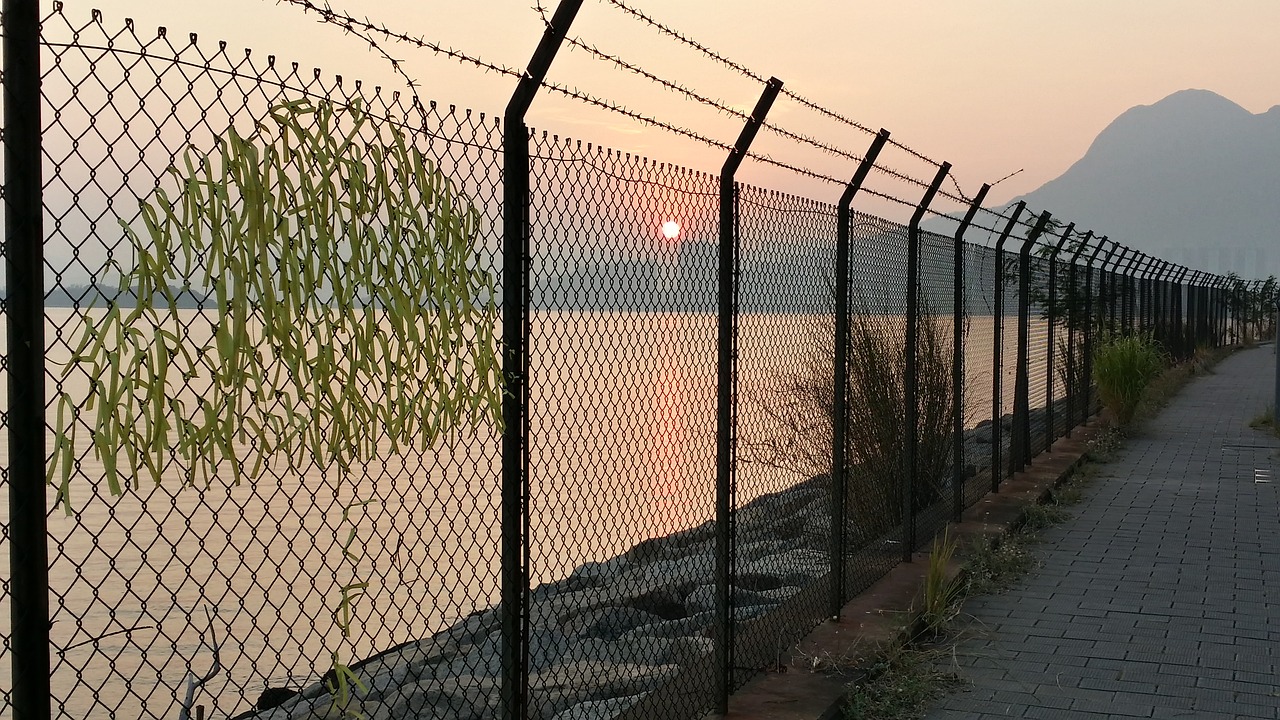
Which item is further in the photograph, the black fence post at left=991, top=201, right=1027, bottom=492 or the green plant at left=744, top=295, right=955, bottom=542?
the black fence post at left=991, top=201, right=1027, bottom=492

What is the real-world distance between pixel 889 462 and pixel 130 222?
6.37 m

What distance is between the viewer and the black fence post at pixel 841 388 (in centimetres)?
612

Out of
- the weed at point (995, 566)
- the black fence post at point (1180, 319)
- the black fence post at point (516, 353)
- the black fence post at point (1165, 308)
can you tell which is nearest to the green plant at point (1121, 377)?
the weed at point (995, 566)

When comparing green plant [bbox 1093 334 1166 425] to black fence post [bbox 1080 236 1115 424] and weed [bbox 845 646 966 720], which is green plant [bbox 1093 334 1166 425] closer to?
black fence post [bbox 1080 236 1115 424]

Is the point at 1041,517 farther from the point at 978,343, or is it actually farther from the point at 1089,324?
the point at 1089,324

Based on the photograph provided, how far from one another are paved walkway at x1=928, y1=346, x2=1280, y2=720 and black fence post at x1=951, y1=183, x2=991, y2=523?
73cm

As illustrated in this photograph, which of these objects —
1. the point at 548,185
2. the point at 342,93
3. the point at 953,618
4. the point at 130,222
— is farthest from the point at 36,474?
the point at 953,618

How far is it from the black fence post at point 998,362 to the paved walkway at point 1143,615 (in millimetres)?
830

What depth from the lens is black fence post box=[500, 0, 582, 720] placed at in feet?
10.8

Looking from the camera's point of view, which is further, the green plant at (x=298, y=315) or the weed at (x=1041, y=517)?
the weed at (x=1041, y=517)

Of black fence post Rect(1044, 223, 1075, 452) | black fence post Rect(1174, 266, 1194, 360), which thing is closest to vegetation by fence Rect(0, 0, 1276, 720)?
black fence post Rect(1044, 223, 1075, 452)

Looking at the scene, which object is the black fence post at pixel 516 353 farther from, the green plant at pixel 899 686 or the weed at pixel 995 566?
the weed at pixel 995 566

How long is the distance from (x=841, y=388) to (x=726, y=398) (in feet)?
5.62

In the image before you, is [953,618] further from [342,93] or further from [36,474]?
[36,474]
